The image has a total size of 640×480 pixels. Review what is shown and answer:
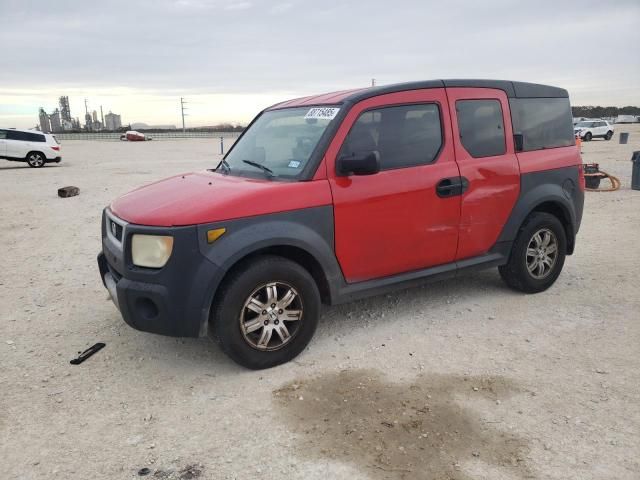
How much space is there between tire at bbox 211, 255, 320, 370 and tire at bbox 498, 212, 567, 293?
221 centimetres

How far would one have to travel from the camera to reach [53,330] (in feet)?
14.8

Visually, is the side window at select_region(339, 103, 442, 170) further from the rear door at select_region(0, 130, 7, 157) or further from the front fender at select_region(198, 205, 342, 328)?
the rear door at select_region(0, 130, 7, 157)

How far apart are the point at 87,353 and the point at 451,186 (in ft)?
10.5

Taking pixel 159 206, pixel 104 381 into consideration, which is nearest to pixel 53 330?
pixel 104 381

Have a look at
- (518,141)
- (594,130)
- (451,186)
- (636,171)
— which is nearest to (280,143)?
(451,186)

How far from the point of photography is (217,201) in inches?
139

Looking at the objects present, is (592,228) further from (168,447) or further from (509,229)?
(168,447)

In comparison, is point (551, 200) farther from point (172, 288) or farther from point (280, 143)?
point (172, 288)

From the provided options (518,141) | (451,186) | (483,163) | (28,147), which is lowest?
(451,186)

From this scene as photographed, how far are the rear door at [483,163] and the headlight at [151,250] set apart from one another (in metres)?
2.47

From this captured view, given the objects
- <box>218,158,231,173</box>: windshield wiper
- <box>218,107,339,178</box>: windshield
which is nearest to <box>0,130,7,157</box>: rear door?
<box>218,107,339,178</box>: windshield

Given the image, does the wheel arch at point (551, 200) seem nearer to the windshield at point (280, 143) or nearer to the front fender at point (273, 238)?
the front fender at point (273, 238)

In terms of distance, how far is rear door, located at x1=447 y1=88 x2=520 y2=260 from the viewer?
14.7 feet

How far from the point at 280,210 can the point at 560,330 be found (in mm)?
2555
